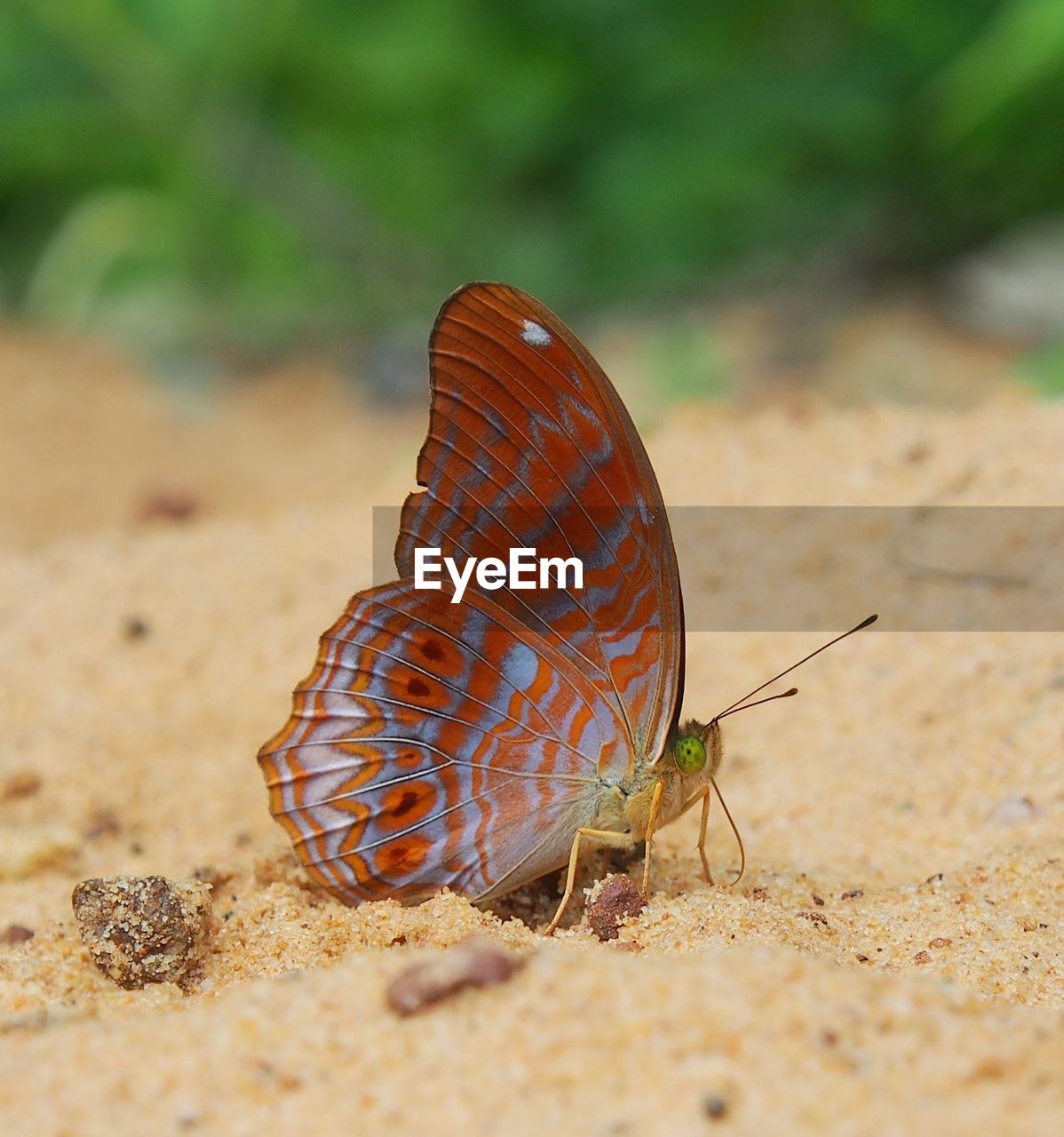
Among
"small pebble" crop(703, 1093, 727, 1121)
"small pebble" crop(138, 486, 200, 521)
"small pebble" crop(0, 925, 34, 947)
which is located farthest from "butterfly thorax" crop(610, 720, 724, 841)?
"small pebble" crop(138, 486, 200, 521)

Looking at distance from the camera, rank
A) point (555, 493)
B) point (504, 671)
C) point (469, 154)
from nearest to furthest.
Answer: point (555, 493), point (504, 671), point (469, 154)

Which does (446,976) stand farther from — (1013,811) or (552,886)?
(1013,811)

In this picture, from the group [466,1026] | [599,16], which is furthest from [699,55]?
[466,1026]

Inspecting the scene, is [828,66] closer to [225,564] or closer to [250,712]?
[225,564]

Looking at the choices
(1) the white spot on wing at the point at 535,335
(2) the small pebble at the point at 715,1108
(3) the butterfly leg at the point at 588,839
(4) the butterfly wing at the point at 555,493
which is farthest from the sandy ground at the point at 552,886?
(1) the white spot on wing at the point at 535,335

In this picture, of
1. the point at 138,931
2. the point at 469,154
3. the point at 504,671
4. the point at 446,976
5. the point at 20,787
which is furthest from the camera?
the point at 469,154

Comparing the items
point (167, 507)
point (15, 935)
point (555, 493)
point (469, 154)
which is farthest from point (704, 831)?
point (469, 154)

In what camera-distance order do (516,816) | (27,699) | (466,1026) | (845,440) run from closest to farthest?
(466,1026) → (516,816) → (27,699) → (845,440)
